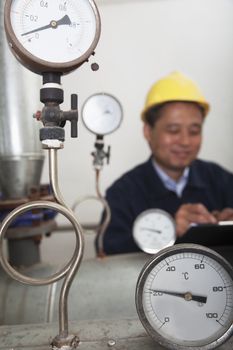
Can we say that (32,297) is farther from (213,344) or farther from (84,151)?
(84,151)

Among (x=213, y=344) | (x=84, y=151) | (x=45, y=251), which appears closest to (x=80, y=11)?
(x=213, y=344)

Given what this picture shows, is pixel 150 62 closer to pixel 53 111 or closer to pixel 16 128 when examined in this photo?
pixel 16 128

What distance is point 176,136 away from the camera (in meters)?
1.73

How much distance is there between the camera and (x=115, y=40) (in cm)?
180

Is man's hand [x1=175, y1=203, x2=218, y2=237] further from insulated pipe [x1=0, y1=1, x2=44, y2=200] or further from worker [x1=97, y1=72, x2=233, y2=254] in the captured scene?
insulated pipe [x1=0, y1=1, x2=44, y2=200]

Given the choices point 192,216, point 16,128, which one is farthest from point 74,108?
point 192,216

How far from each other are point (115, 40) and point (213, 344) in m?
1.67

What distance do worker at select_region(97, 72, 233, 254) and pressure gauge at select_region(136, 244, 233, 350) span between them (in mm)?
998

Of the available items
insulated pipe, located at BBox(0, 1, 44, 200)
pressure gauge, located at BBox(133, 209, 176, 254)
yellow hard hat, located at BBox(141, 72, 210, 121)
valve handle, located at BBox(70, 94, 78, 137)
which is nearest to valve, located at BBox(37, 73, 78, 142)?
valve handle, located at BBox(70, 94, 78, 137)

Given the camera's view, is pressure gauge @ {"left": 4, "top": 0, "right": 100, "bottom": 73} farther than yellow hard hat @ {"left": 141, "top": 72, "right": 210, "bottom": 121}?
No

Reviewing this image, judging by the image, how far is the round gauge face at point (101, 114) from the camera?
3.94ft

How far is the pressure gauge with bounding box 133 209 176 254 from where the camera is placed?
4.20 feet

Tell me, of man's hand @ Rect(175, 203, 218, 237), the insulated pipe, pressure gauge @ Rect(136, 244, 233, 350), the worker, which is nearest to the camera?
pressure gauge @ Rect(136, 244, 233, 350)

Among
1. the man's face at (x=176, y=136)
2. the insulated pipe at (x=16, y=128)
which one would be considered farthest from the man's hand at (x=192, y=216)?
the insulated pipe at (x=16, y=128)
